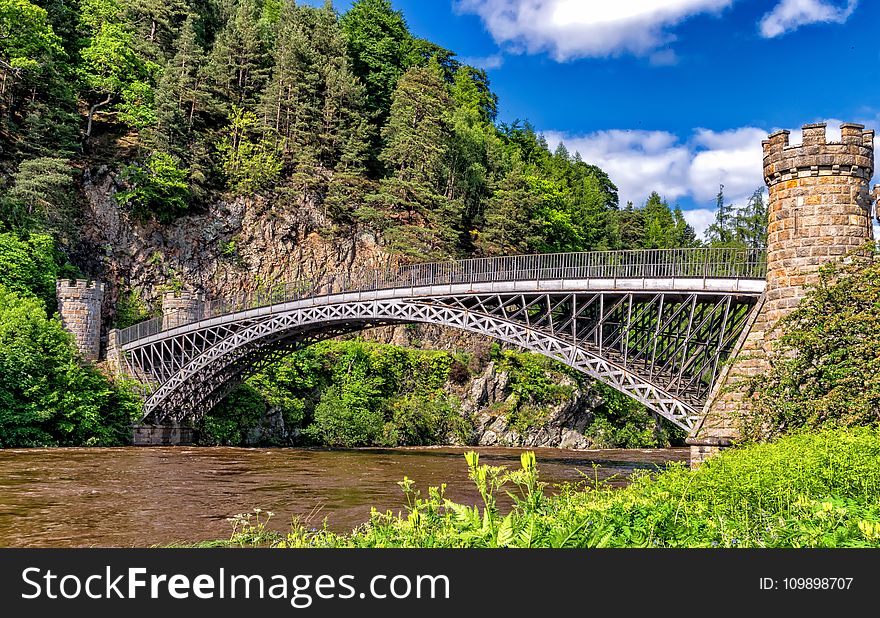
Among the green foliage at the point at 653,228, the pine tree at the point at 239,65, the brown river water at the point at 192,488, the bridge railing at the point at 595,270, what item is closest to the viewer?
the brown river water at the point at 192,488

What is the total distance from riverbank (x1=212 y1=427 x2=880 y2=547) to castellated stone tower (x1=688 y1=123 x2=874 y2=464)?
36.3 feet

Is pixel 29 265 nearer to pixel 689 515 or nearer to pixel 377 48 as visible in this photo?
pixel 689 515

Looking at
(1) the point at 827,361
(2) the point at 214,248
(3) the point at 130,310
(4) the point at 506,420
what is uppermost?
(2) the point at 214,248

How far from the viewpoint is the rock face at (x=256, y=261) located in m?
47.3

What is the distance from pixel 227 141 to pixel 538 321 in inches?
1485

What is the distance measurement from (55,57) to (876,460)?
55460mm

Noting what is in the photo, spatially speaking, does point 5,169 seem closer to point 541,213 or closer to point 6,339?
point 6,339

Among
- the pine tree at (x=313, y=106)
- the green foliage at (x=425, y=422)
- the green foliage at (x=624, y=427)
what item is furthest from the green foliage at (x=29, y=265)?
the green foliage at (x=624, y=427)

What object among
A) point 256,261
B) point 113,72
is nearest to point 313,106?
point 113,72

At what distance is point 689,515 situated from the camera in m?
6.79

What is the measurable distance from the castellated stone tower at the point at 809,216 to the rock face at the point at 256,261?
26471mm

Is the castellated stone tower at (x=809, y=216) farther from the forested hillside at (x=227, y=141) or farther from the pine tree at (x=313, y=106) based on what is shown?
the pine tree at (x=313, y=106)

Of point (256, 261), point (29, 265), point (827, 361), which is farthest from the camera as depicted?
point (256, 261)

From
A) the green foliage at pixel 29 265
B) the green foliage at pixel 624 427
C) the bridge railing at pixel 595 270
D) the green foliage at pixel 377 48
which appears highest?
the green foliage at pixel 377 48
